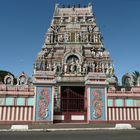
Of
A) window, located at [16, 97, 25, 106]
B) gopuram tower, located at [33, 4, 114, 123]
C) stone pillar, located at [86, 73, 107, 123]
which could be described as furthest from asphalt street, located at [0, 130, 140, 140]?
window, located at [16, 97, 25, 106]

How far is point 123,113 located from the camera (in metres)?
19.6

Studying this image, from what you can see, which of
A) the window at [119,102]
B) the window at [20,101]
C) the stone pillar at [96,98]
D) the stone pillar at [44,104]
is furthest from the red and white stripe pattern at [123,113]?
the window at [20,101]

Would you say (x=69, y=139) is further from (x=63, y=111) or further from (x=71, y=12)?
(x=71, y=12)

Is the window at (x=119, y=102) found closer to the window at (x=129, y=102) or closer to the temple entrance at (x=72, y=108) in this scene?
the window at (x=129, y=102)

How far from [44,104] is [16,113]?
8.05 ft

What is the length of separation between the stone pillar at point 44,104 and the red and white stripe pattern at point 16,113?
2.25ft

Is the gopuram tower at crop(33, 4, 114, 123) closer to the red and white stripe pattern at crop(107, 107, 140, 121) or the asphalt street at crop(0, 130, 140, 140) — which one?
the red and white stripe pattern at crop(107, 107, 140, 121)

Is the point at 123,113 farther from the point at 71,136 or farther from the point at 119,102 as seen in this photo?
the point at 71,136

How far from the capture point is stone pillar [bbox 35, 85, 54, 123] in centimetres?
1831

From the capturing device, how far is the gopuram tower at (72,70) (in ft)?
61.8

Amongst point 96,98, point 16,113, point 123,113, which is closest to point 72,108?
point 96,98

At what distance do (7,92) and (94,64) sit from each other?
2189 cm

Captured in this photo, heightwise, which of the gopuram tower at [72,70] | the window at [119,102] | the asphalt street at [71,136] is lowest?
the asphalt street at [71,136]

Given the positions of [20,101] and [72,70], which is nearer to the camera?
[20,101]
